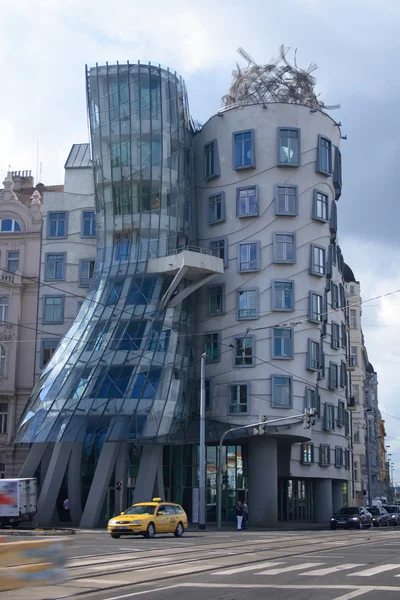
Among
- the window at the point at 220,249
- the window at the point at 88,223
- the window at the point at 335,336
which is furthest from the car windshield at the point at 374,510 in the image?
the window at the point at 88,223

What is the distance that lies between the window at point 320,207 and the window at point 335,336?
8466mm

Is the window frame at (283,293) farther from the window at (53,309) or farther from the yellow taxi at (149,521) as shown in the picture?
the yellow taxi at (149,521)

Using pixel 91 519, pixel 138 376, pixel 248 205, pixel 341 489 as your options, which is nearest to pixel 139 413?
pixel 138 376

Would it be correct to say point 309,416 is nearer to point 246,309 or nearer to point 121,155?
point 246,309

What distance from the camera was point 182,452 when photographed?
186 ft

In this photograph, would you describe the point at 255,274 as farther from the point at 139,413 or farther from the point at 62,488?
the point at 62,488

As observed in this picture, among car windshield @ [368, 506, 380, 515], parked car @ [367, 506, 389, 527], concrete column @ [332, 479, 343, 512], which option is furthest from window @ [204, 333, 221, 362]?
concrete column @ [332, 479, 343, 512]

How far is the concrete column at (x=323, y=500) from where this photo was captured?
209ft

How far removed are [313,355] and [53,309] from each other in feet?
61.0

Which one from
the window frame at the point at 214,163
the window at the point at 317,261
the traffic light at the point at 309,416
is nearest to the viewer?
the traffic light at the point at 309,416

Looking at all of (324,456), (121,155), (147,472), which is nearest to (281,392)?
(324,456)

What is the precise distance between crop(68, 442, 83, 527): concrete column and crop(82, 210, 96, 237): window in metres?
17.6

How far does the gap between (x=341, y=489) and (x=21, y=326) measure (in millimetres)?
28393

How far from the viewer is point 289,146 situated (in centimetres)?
5853
